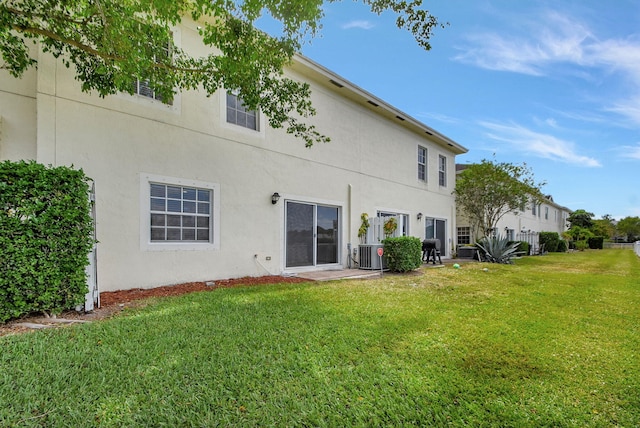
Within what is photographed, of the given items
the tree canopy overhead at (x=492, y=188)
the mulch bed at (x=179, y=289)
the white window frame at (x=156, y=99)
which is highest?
the white window frame at (x=156, y=99)

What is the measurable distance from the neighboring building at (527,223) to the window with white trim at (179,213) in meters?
16.5

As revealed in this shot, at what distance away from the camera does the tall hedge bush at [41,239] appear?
418 centimetres

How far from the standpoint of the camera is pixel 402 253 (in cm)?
979

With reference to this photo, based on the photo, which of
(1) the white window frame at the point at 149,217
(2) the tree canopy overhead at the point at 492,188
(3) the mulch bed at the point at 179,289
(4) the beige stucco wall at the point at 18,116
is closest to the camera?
(3) the mulch bed at the point at 179,289

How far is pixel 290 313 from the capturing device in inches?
195

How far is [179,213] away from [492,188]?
15669mm

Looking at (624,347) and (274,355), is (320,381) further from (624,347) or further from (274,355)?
(624,347)

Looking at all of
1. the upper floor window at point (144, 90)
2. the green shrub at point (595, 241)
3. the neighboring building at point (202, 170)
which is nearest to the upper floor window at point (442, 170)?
the neighboring building at point (202, 170)

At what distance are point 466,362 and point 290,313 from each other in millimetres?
2646

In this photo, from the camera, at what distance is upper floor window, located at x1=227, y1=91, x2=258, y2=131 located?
8.57 meters

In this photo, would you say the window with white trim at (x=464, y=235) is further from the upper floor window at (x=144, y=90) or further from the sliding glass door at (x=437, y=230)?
the upper floor window at (x=144, y=90)

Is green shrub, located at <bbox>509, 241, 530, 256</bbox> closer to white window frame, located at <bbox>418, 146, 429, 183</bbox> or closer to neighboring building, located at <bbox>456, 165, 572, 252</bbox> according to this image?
neighboring building, located at <bbox>456, 165, 572, 252</bbox>

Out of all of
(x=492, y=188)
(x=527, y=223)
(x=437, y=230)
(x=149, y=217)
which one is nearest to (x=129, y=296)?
(x=149, y=217)

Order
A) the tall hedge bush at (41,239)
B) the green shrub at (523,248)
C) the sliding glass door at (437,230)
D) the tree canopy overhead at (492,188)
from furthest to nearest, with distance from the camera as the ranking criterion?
the green shrub at (523,248), the tree canopy overhead at (492,188), the sliding glass door at (437,230), the tall hedge bush at (41,239)
